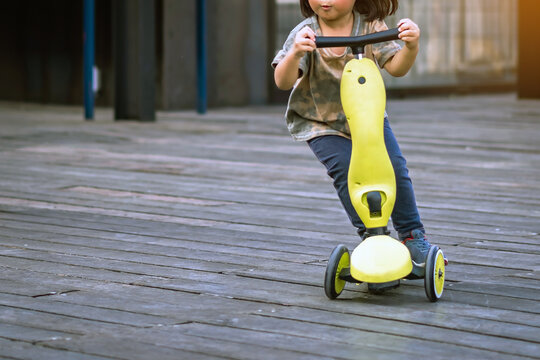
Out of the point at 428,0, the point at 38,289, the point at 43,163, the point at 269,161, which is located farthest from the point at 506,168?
the point at 428,0

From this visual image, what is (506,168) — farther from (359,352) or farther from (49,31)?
(49,31)

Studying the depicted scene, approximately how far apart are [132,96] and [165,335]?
29.4 ft

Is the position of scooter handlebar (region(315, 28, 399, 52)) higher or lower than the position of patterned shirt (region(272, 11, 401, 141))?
higher

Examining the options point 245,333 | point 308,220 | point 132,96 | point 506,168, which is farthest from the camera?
point 132,96

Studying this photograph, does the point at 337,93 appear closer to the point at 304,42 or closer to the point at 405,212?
the point at 304,42

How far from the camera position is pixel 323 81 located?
405 cm

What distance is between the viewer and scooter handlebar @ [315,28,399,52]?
3715mm

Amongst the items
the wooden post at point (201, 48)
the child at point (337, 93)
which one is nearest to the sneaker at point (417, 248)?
the child at point (337, 93)

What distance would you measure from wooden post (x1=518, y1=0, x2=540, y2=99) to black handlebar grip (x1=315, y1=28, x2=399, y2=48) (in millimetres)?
13859

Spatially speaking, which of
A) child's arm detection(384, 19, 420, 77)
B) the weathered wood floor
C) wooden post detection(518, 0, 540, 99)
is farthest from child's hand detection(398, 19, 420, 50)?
wooden post detection(518, 0, 540, 99)

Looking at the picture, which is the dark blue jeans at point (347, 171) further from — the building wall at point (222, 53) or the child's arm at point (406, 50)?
the building wall at point (222, 53)

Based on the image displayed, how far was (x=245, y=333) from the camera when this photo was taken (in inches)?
131

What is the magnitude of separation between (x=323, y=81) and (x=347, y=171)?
36cm

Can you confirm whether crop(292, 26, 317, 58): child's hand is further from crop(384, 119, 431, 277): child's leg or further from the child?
crop(384, 119, 431, 277): child's leg
